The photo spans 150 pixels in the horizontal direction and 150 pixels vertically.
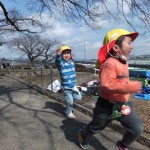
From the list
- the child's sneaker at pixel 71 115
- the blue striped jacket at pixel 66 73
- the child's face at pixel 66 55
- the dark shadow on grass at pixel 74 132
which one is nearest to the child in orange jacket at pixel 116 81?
the dark shadow on grass at pixel 74 132

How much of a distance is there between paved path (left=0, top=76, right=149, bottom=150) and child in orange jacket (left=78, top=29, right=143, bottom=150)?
27.8 inches

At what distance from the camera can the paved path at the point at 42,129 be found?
15.5 ft

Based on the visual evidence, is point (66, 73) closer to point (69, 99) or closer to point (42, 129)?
point (69, 99)

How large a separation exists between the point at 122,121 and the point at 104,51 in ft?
2.97

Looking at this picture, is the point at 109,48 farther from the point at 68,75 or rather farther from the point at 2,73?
the point at 2,73

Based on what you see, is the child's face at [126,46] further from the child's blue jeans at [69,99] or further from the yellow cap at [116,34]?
the child's blue jeans at [69,99]

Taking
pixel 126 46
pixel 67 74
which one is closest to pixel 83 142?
pixel 126 46

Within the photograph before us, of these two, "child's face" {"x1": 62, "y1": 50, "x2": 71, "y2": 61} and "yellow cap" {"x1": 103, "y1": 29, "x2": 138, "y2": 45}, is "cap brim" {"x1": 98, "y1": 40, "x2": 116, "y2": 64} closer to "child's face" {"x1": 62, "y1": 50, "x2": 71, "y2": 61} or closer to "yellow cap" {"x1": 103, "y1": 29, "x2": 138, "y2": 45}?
"yellow cap" {"x1": 103, "y1": 29, "x2": 138, "y2": 45}

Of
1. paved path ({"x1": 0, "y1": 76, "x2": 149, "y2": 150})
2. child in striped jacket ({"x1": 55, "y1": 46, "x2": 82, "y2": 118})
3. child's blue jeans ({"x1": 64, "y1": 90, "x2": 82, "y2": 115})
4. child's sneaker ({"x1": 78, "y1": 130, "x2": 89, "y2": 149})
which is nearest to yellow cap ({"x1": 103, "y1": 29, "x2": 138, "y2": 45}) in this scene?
child's sneaker ({"x1": 78, "y1": 130, "x2": 89, "y2": 149})

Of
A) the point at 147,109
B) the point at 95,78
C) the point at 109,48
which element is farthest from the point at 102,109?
the point at 95,78

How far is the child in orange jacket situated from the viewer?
375cm

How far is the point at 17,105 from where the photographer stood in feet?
25.7

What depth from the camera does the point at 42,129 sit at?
5.55 m

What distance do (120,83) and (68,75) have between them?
9.07ft
